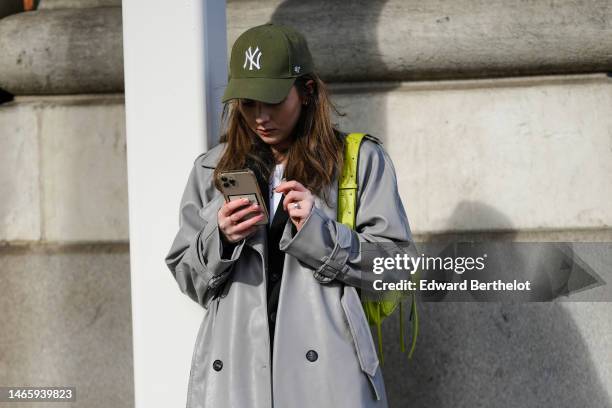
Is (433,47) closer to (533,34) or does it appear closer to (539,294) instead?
(533,34)

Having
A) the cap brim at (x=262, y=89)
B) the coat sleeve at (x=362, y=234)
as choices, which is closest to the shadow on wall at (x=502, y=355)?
the coat sleeve at (x=362, y=234)

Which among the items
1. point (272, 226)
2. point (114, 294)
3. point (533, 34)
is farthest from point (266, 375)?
point (533, 34)

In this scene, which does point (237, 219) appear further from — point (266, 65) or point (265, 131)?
point (266, 65)

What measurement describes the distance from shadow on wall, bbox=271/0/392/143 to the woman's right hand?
176 cm

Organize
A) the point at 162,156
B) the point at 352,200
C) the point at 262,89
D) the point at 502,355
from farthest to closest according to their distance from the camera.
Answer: the point at 502,355 < the point at 162,156 < the point at 352,200 < the point at 262,89

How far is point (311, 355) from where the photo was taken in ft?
8.37

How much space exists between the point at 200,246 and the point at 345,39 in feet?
6.12

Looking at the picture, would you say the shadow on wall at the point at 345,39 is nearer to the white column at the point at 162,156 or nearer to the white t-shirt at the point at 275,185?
the white column at the point at 162,156

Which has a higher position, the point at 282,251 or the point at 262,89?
the point at 262,89

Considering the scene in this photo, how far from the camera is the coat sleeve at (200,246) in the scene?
8.42 feet

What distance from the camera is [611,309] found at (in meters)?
4.06

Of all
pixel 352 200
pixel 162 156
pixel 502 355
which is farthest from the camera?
pixel 502 355

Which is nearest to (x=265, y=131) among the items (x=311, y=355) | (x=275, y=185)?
(x=275, y=185)

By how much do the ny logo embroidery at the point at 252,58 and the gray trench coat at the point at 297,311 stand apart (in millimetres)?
388
